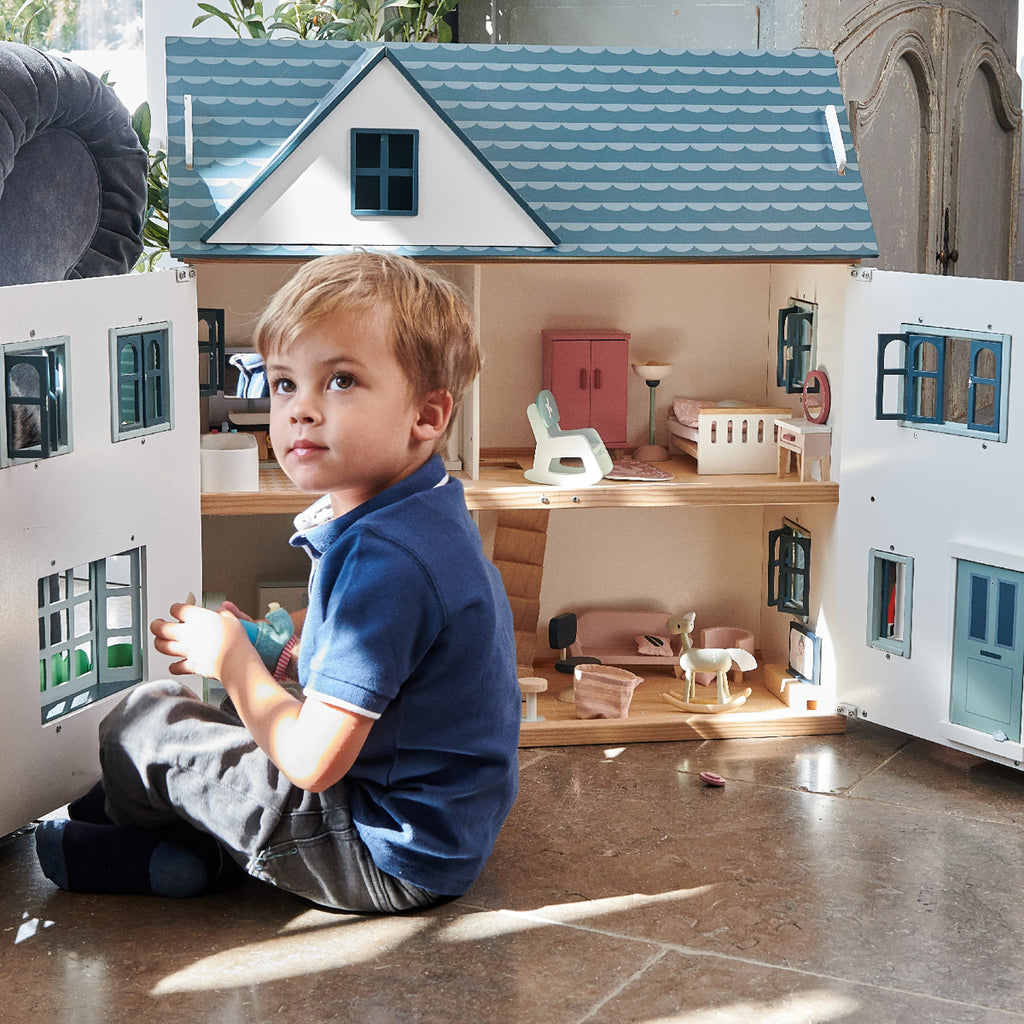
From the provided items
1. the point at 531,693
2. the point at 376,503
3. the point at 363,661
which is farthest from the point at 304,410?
the point at 531,693

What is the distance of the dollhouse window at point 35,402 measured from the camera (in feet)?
6.15

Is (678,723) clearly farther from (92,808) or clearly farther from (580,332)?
(92,808)

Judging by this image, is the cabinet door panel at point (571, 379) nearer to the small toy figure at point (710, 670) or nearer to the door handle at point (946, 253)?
the small toy figure at point (710, 670)

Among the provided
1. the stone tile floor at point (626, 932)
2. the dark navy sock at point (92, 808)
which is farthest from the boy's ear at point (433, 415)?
the dark navy sock at point (92, 808)

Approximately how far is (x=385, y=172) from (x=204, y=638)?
1029mm

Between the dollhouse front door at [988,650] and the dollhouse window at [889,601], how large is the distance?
113mm

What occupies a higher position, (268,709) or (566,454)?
(566,454)

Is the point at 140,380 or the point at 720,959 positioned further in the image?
the point at 140,380

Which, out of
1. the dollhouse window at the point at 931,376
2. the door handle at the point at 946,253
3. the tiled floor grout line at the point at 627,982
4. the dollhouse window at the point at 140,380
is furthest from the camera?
the door handle at the point at 946,253

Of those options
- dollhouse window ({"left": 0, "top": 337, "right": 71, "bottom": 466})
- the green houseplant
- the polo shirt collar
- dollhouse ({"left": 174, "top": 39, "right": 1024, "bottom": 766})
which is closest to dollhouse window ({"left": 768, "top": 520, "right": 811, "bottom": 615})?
dollhouse ({"left": 174, "top": 39, "right": 1024, "bottom": 766})

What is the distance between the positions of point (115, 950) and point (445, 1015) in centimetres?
45

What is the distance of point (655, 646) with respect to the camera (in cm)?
295

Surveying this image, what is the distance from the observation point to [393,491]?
5.41 feet

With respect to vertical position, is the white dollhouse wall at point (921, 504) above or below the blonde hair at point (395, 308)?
below
